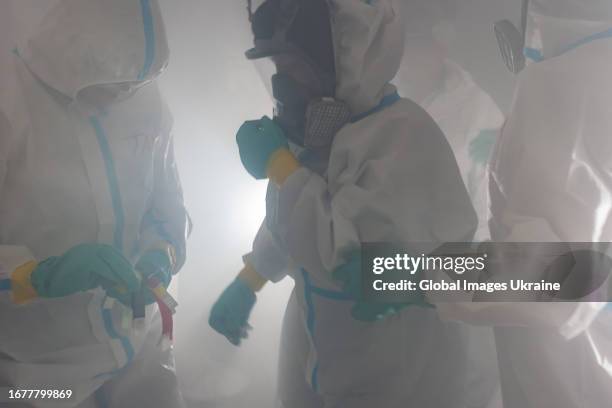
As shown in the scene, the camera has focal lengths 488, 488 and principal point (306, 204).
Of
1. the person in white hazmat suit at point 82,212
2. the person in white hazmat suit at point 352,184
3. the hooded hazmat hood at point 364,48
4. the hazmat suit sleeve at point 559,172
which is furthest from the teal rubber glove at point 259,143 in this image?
the hazmat suit sleeve at point 559,172

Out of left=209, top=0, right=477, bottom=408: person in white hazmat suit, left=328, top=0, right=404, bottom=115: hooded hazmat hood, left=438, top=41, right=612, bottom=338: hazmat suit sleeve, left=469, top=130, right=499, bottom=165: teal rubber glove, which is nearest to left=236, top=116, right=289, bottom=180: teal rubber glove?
left=209, top=0, right=477, bottom=408: person in white hazmat suit

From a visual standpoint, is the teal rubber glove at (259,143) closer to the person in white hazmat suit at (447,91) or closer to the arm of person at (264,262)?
the arm of person at (264,262)

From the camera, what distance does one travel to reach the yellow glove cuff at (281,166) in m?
0.72

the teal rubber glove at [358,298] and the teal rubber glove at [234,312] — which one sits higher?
the teal rubber glove at [358,298]

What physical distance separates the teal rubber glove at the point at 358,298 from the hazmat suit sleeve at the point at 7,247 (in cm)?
46

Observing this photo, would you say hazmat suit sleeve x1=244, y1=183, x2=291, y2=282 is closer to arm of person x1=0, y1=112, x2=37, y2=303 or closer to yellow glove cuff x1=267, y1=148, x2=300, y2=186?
yellow glove cuff x1=267, y1=148, x2=300, y2=186

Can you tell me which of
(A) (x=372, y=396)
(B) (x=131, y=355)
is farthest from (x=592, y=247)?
(B) (x=131, y=355)

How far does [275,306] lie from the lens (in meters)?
0.97

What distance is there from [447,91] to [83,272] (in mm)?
785

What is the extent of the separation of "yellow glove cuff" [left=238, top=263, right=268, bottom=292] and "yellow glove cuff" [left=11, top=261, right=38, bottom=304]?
13.2 inches

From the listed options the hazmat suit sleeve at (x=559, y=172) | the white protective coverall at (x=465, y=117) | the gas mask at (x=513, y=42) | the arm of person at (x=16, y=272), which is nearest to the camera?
the hazmat suit sleeve at (x=559, y=172)

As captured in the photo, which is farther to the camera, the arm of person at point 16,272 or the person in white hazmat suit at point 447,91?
the person in white hazmat suit at point 447,91

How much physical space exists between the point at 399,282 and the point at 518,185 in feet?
0.68

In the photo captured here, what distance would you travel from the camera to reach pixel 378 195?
655 mm
